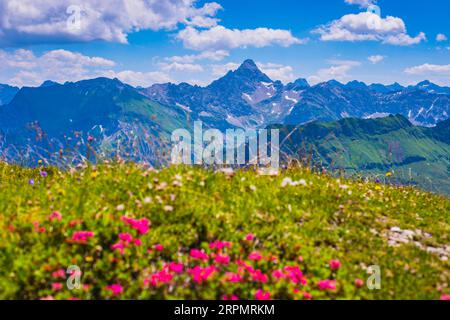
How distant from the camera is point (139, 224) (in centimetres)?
646

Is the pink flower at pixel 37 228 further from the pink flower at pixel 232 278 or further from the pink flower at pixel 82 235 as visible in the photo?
the pink flower at pixel 232 278

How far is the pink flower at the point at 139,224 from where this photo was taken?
639cm

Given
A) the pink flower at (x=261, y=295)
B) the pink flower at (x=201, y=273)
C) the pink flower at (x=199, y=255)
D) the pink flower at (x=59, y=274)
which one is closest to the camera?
the pink flower at (x=59, y=274)

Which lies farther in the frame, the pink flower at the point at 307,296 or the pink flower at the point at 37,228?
the pink flower at the point at 37,228

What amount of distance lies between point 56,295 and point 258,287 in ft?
8.84

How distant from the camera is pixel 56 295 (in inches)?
207

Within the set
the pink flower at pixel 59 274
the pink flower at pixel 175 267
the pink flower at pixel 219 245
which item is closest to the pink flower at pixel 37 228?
the pink flower at pixel 59 274

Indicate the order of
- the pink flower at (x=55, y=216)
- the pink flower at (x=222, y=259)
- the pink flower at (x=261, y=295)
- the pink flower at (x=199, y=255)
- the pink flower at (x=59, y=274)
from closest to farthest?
the pink flower at (x=59, y=274) < the pink flower at (x=261, y=295) < the pink flower at (x=222, y=259) < the pink flower at (x=199, y=255) < the pink flower at (x=55, y=216)

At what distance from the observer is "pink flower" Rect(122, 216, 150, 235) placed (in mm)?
6391

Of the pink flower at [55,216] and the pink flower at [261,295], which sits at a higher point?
the pink flower at [55,216]

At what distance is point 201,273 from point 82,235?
1.82 m

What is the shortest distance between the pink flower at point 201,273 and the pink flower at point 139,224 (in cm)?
104

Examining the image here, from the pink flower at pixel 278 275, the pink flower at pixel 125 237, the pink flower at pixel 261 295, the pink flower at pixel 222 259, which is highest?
the pink flower at pixel 125 237
